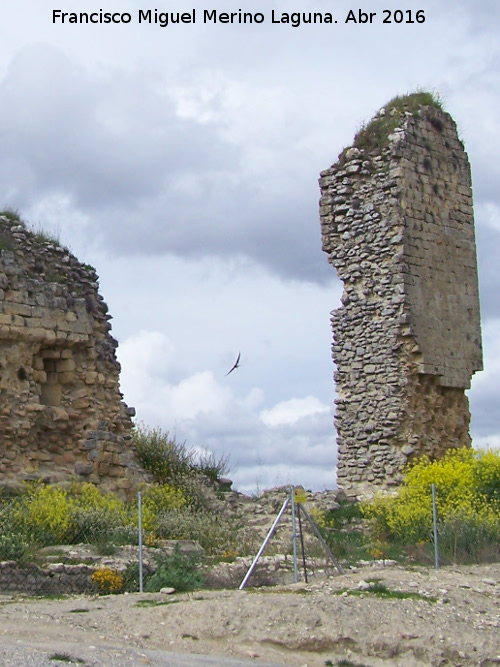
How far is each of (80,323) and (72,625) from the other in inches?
297

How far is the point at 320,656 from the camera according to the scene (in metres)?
9.49

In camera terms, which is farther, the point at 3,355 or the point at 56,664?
the point at 3,355

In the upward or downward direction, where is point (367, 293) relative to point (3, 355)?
upward

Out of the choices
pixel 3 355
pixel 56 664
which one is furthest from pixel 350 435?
pixel 56 664

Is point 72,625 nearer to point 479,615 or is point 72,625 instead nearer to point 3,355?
point 479,615

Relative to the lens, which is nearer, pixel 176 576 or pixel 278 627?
pixel 278 627

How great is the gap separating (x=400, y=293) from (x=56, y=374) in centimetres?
614

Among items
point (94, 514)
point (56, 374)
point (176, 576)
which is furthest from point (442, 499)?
point (176, 576)

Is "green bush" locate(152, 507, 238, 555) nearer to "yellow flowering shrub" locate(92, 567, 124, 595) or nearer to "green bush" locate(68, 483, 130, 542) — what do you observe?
"green bush" locate(68, 483, 130, 542)

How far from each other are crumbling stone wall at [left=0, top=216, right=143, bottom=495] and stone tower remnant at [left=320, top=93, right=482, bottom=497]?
441 centimetres

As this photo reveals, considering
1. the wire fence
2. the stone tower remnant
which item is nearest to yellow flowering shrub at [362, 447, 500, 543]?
the wire fence

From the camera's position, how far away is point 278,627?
9.67m

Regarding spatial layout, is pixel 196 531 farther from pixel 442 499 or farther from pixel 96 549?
pixel 442 499

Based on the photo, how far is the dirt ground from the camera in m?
9.31
